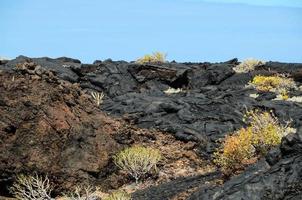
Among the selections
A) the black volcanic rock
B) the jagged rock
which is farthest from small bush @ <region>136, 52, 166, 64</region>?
the jagged rock

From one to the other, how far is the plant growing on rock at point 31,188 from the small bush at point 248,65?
31.2 metres

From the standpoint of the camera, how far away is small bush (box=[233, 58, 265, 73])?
148 ft

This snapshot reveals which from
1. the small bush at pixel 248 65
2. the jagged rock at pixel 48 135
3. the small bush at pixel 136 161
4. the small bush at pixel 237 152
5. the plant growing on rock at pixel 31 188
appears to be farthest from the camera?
the small bush at pixel 248 65

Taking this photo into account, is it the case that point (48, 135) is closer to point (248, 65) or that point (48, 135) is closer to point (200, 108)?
point (200, 108)

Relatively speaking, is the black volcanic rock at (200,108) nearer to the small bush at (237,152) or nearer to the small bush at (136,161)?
the small bush at (237,152)

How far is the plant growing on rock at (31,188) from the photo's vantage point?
13.0 meters

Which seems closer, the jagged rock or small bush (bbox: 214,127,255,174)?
small bush (bbox: 214,127,255,174)

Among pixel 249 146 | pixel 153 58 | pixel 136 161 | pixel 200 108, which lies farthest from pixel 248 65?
pixel 249 146

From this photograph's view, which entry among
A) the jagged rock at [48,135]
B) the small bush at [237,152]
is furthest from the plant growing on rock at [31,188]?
the small bush at [237,152]

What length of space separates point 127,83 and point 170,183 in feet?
75.9

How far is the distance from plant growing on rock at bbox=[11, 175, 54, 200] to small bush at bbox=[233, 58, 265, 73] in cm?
3123

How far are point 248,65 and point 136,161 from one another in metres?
32.8

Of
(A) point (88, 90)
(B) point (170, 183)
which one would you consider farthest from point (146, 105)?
(A) point (88, 90)

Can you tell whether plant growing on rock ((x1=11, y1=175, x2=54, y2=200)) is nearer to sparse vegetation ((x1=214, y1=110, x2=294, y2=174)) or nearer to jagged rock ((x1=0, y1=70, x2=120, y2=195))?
jagged rock ((x1=0, y1=70, x2=120, y2=195))
